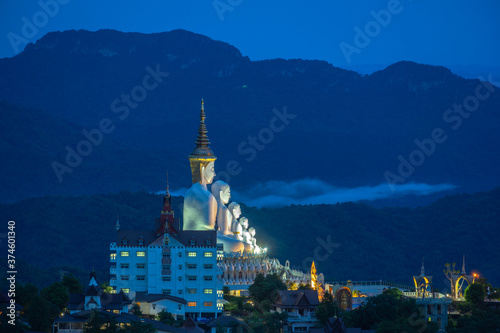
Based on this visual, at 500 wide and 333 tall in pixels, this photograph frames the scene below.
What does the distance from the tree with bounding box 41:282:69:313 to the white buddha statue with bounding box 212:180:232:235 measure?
17.8 m

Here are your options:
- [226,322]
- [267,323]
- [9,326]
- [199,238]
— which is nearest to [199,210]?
[199,238]

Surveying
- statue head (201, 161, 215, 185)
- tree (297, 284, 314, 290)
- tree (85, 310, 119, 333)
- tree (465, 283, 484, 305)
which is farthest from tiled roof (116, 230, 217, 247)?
tree (465, 283, 484, 305)

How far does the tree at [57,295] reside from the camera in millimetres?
67500

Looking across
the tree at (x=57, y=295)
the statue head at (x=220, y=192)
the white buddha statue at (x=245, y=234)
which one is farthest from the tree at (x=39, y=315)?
the white buddha statue at (x=245, y=234)

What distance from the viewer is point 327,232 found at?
442ft

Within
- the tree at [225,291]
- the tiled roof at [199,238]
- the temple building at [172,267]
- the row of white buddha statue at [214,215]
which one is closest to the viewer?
the temple building at [172,267]

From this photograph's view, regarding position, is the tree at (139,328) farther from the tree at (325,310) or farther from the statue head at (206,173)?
the statue head at (206,173)

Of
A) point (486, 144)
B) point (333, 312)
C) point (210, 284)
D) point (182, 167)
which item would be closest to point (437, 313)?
point (333, 312)

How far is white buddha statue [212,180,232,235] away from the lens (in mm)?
84312

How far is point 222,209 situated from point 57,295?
19571 millimetres

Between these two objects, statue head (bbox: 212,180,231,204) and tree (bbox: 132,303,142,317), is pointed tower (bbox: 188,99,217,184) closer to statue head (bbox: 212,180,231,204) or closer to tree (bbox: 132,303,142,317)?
statue head (bbox: 212,180,231,204)

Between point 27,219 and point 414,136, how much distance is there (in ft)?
262

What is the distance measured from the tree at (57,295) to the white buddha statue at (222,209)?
58.5ft

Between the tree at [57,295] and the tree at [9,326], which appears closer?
the tree at [9,326]
